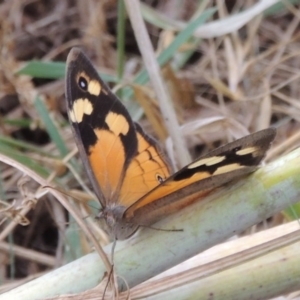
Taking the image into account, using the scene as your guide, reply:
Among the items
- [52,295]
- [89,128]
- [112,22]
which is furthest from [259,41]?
[52,295]

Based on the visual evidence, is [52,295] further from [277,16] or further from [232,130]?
[277,16]

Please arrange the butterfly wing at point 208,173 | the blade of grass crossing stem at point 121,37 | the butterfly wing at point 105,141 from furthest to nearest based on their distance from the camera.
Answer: the blade of grass crossing stem at point 121,37
the butterfly wing at point 105,141
the butterfly wing at point 208,173

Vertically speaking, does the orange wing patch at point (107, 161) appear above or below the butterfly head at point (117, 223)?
above

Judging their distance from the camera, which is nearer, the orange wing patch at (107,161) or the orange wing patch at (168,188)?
the orange wing patch at (168,188)

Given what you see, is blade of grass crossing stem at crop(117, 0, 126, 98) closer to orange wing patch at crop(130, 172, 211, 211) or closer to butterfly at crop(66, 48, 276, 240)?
butterfly at crop(66, 48, 276, 240)

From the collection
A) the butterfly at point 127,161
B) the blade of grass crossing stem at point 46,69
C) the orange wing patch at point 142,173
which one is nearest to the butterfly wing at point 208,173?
the butterfly at point 127,161

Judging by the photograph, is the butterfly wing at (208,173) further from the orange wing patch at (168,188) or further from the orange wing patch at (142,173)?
the orange wing patch at (142,173)

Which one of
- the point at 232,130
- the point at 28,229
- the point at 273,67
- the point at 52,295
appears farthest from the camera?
the point at 273,67
